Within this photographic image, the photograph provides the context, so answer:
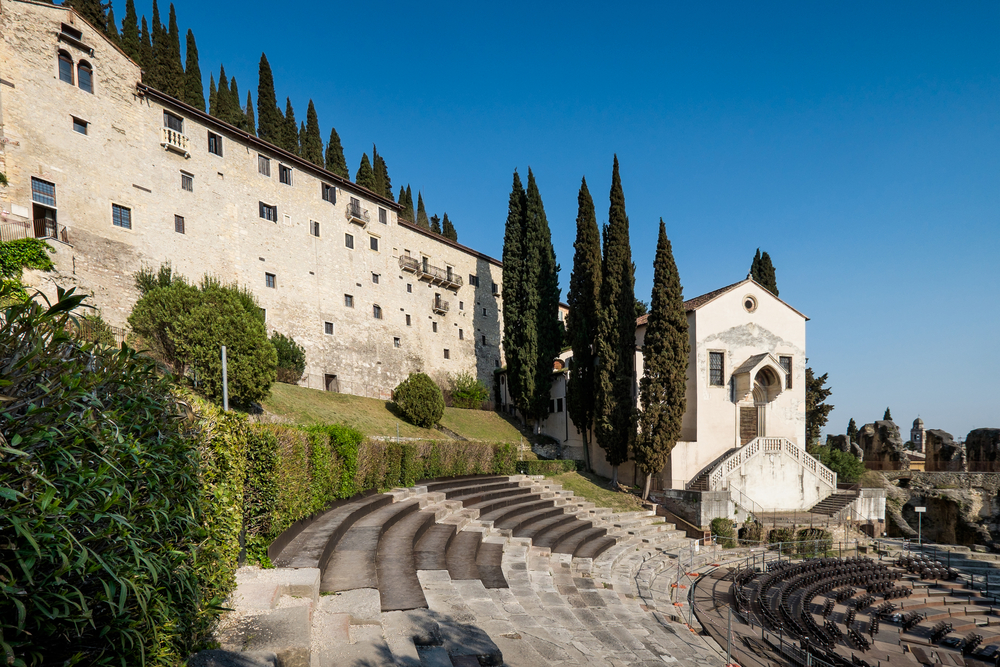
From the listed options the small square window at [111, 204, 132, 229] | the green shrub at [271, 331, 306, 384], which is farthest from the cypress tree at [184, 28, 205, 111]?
the green shrub at [271, 331, 306, 384]

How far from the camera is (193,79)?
39.8 metres

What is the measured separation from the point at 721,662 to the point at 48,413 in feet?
37.2

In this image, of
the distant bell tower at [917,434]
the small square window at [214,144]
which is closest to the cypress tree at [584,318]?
the small square window at [214,144]

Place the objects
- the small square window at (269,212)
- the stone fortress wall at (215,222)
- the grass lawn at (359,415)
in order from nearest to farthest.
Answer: the stone fortress wall at (215,222) < the grass lawn at (359,415) < the small square window at (269,212)

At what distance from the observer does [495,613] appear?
7.40 meters

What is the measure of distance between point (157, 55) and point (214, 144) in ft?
54.1

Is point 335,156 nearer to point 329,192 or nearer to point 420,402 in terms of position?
point 329,192

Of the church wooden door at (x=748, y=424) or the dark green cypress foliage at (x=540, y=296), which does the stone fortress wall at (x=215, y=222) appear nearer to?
the dark green cypress foliage at (x=540, y=296)

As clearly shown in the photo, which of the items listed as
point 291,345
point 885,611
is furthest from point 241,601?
point 291,345

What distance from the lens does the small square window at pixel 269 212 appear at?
30.3m

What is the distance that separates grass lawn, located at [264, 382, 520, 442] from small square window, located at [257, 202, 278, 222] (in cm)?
1164

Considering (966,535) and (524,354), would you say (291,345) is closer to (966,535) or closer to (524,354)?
(524,354)

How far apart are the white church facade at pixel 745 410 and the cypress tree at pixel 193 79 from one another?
40.1 m

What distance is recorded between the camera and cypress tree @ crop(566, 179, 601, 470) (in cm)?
2659
